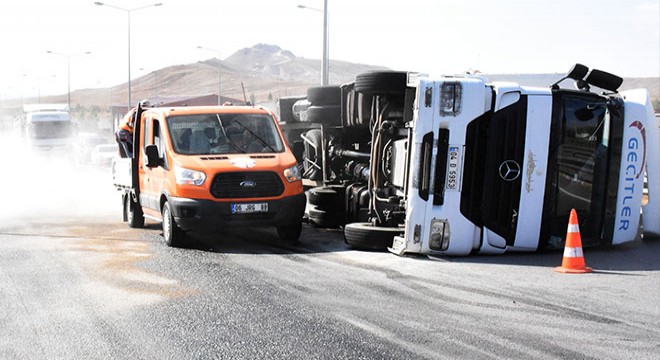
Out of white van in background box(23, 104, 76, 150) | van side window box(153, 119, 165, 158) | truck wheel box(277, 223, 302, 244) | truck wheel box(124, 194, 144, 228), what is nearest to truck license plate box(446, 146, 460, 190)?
truck wheel box(277, 223, 302, 244)

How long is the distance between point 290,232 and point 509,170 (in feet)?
11.2

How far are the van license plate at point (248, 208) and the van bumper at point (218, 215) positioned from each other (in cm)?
4

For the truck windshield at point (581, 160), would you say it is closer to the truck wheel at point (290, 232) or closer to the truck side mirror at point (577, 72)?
the truck side mirror at point (577, 72)

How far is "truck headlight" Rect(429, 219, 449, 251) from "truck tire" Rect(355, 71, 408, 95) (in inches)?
84.7

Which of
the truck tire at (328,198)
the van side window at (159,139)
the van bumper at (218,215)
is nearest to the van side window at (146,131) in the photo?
the van side window at (159,139)

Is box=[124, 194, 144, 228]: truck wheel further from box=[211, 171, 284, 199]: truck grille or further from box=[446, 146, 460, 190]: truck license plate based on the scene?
box=[446, 146, 460, 190]: truck license plate

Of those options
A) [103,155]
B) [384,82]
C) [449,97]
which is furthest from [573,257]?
[103,155]

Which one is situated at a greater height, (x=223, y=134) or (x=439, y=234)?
(x=223, y=134)

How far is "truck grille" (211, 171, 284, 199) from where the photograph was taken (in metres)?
11.7

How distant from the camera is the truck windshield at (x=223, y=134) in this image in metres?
12.6

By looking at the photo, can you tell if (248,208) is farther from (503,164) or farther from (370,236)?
(503,164)

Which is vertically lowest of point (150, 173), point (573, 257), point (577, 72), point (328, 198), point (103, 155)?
point (103, 155)

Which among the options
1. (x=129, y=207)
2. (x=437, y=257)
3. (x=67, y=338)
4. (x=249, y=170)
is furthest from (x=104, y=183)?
(x=67, y=338)

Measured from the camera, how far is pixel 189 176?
1182 centimetres
